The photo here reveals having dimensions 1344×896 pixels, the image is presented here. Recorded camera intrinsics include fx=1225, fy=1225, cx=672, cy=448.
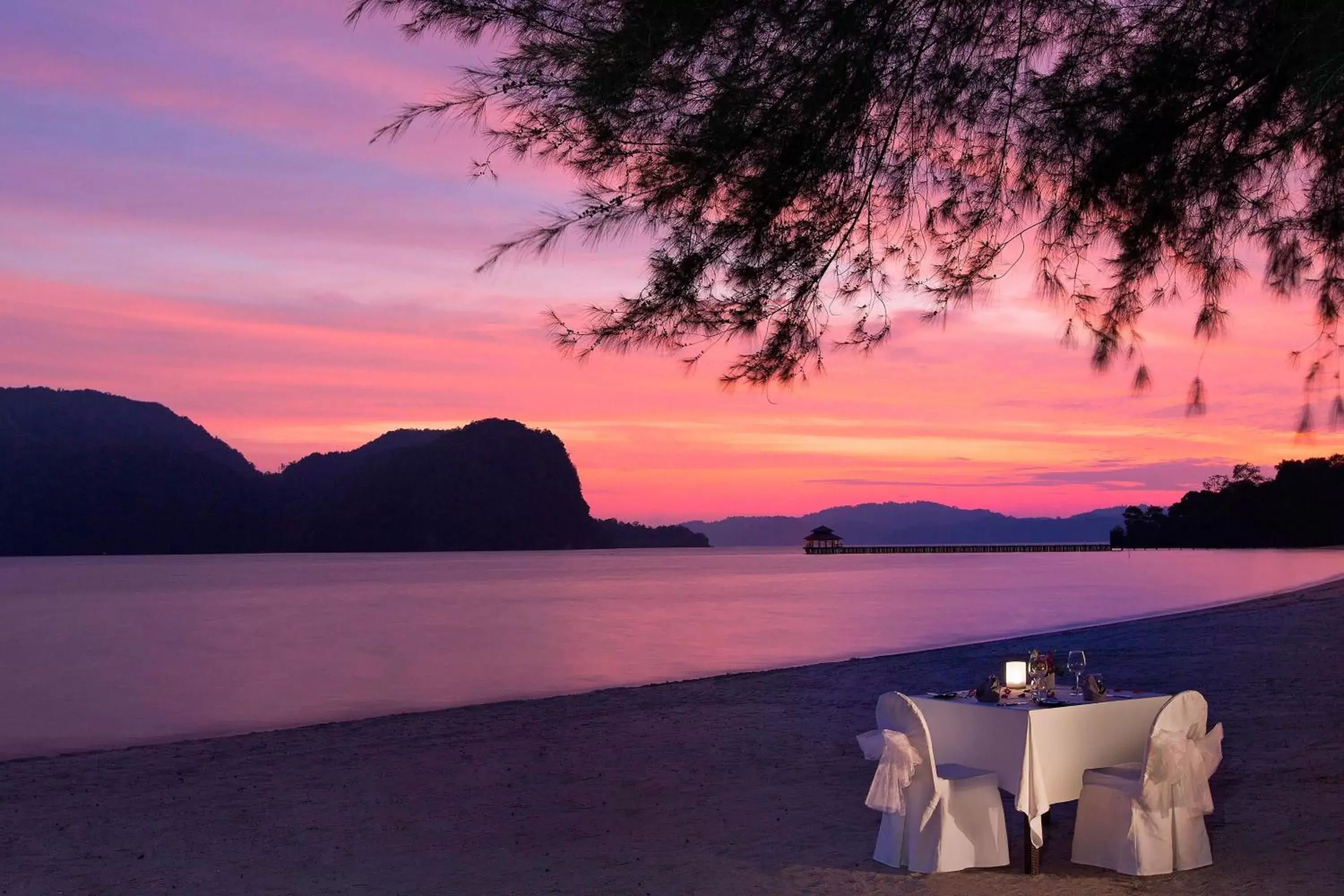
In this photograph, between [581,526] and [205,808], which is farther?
[581,526]

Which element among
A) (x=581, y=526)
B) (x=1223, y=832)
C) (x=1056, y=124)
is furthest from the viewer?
(x=581, y=526)

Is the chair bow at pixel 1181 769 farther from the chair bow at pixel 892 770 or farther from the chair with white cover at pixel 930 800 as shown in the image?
the chair bow at pixel 892 770

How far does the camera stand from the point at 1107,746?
5.18 metres

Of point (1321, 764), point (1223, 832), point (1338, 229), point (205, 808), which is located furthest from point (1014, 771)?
point (205, 808)

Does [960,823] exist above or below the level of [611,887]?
above

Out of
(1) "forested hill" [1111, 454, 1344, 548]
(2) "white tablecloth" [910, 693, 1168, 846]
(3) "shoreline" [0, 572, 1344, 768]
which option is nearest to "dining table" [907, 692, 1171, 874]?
(2) "white tablecloth" [910, 693, 1168, 846]

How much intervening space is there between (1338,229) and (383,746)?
295 inches

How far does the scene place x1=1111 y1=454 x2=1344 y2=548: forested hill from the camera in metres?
111

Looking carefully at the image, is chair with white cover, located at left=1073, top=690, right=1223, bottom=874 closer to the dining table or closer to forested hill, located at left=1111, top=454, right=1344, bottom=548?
the dining table

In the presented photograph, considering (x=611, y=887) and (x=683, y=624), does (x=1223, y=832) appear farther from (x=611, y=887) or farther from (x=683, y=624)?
(x=683, y=624)

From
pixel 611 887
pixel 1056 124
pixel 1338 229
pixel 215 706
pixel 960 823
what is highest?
pixel 1056 124

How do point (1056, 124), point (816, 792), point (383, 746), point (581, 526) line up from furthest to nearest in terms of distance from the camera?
point (581, 526)
point (383, 746)
point (816, 792)
point (1056, 124)

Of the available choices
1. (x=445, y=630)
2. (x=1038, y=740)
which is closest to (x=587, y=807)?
(x=1038, y=740)

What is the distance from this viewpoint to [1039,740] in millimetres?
4945
